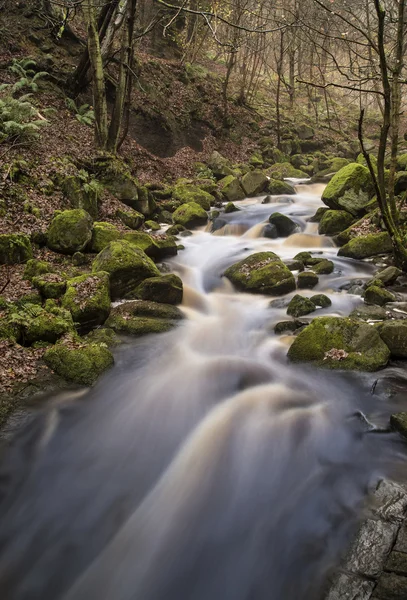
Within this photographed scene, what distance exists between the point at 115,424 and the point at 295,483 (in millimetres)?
2464

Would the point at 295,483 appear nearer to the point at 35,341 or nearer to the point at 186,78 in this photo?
the point at 35,341

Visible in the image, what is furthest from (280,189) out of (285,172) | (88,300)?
(88,300)

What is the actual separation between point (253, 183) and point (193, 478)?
1472 centimetres

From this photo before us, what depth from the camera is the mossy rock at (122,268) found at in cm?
790

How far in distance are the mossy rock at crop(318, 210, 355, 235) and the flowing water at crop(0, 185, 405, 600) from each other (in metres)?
6.67

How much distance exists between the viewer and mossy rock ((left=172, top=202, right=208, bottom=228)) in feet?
45.2

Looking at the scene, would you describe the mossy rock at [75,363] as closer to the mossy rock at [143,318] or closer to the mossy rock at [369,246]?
the mossy rock at [143,318]

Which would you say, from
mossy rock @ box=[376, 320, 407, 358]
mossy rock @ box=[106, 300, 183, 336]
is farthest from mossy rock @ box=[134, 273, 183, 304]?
mossy rock @ box=[376, 320, 407, 358]

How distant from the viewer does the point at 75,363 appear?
5.84 meters

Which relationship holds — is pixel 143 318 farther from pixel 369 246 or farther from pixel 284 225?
pixel 284 225

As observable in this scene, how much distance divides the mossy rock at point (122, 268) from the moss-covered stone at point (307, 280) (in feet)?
11.3

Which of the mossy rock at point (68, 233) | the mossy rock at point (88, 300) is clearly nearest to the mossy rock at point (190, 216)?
the mossy rock at point (68, 233)

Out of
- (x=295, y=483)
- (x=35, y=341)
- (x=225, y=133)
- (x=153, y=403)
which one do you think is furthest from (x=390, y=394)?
(x=225, y=133)

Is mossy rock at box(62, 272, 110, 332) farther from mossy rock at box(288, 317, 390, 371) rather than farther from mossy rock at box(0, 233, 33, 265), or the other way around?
mossy rock at box(288, 317, 390, 371)
